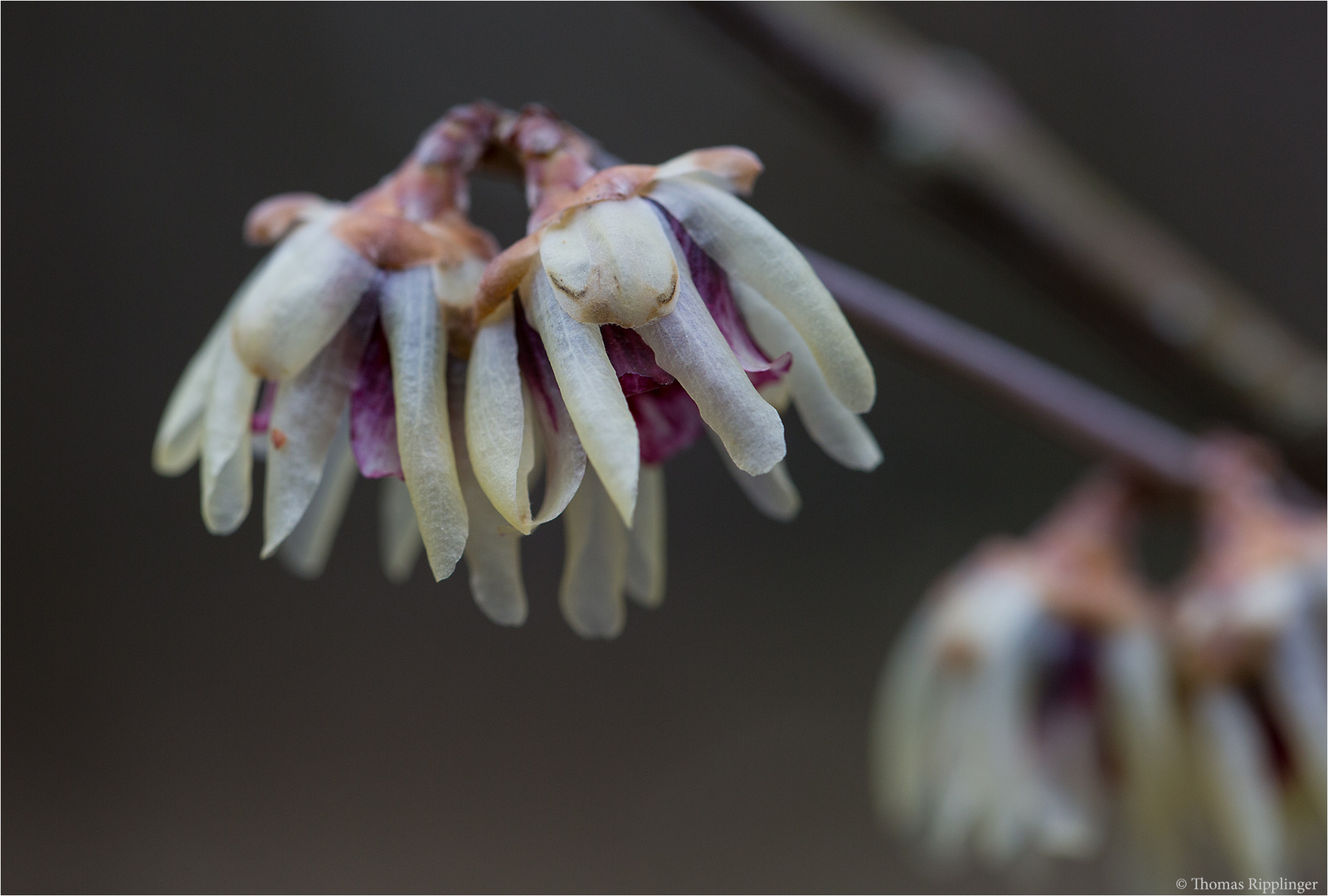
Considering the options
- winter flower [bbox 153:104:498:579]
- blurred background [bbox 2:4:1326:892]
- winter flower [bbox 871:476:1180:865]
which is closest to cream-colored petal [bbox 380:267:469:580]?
winter flower [bbox 153:104:498:579]

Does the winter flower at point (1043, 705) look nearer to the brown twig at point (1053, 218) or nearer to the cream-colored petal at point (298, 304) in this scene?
the brown twig at point (1053, 218)

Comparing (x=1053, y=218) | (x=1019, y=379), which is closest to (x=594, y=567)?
(x=1019, y=379)

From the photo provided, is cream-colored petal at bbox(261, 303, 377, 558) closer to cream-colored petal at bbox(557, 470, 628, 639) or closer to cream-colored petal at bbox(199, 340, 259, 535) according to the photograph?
cream-colored petal at bbox(199, 340, 259, 535)

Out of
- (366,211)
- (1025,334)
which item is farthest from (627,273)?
(1025,334)

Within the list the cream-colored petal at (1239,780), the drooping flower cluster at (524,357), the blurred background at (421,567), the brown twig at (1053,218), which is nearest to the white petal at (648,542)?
the drooping flower cluster at (524,357)

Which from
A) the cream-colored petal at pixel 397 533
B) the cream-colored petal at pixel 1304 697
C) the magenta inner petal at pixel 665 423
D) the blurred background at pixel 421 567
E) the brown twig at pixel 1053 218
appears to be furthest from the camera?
the blurred background at pixel 421 567

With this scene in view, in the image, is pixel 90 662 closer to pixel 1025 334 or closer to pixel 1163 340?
pixel 1025 334

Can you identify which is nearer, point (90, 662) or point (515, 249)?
point (515, 249)
